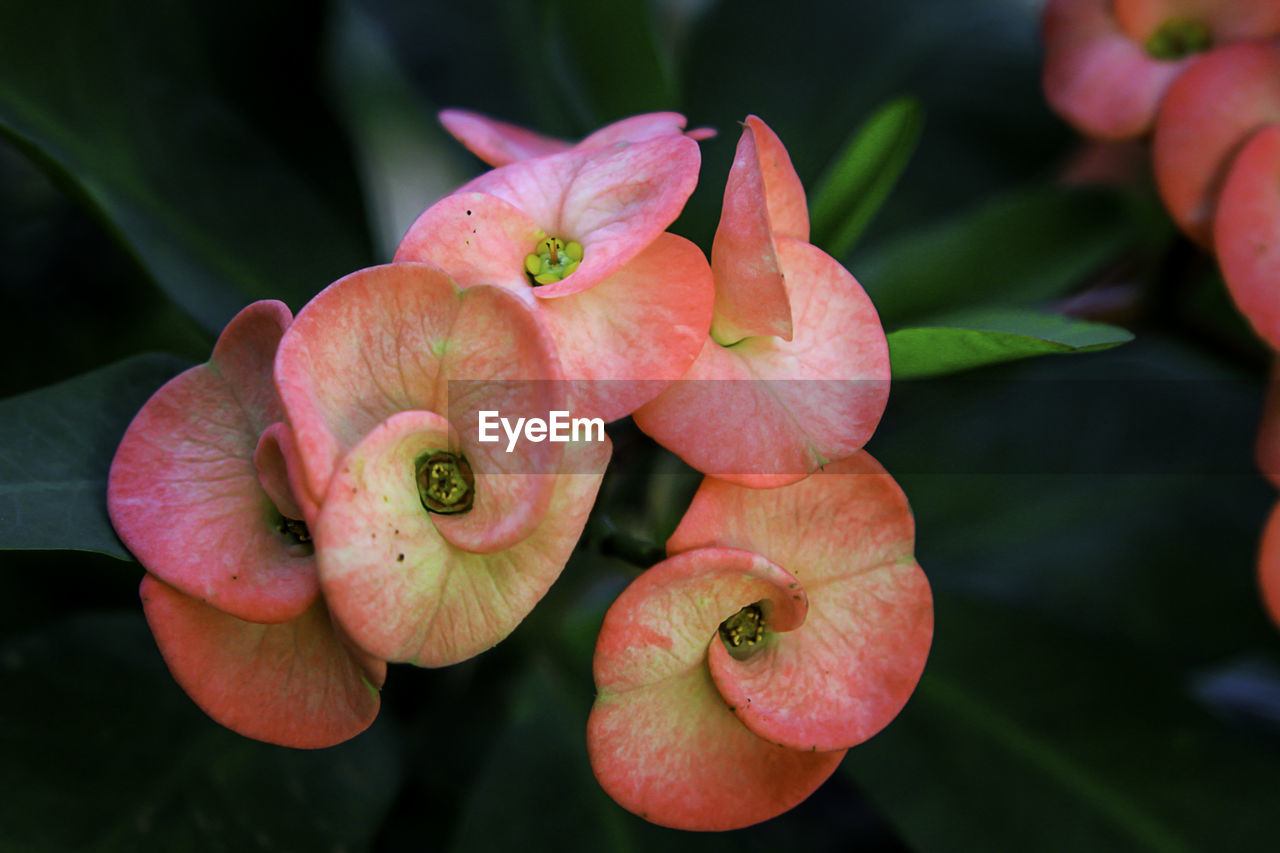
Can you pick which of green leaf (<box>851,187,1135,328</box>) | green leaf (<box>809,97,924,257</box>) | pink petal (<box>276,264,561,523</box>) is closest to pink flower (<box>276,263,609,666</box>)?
pink petal (<box>276,264,561,523</box>)

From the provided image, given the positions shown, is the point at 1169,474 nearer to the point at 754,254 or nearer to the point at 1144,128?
the point at 1144,128

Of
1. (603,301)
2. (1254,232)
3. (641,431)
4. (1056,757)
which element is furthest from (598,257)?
(1056,757)

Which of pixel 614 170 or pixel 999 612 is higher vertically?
pixel 614 170

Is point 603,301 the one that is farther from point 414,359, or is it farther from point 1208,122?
point 1208,122

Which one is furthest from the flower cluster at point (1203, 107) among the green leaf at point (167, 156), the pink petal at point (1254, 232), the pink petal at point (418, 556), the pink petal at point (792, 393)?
the green leaf at point (167, 156)

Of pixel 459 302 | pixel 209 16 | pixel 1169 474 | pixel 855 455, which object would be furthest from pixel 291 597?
pixel 1169 474

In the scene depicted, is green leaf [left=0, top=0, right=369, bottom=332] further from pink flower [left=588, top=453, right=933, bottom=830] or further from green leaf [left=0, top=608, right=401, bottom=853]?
pink flower [left=588, top=453, right=933, bottom=830]

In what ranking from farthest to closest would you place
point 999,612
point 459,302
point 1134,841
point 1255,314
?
point 999,612 → point 1134,841 → point 1255,314 → point 459,302

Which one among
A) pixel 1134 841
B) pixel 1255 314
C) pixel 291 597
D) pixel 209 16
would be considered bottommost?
pixel 1134 841
